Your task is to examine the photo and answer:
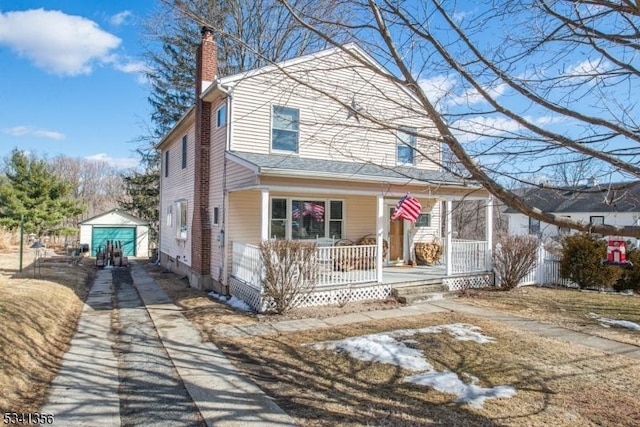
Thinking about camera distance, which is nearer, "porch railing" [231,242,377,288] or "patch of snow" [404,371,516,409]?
"patch of snow" [404,371,516,409]

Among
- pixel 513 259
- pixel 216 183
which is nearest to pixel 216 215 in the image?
pixel 216 183

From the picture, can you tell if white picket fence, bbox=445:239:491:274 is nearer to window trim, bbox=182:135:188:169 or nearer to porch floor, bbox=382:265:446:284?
porch floor, bbox=382:265:446:284

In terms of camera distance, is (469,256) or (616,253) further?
(469,256)

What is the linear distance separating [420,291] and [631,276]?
293 inches

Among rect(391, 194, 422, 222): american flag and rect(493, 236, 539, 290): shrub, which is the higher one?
rect(391, 194, 422, 222): american flag

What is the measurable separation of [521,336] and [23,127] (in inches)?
2159

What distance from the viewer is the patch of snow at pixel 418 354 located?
4.79 m

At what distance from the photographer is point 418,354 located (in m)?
6.12

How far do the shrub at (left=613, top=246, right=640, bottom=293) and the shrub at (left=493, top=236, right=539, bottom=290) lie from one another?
3.06 m

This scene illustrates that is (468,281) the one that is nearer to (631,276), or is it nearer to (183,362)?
(631,276)

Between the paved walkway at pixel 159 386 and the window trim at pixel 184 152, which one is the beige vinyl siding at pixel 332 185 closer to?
the paved walkway at pixel 159 386

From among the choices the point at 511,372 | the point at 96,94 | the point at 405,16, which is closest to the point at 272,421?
→ the point at 511,372

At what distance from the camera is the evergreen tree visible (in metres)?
26.2

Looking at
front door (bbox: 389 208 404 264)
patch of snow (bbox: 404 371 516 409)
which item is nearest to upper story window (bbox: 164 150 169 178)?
front door (bbox: 389 208 404 264)
